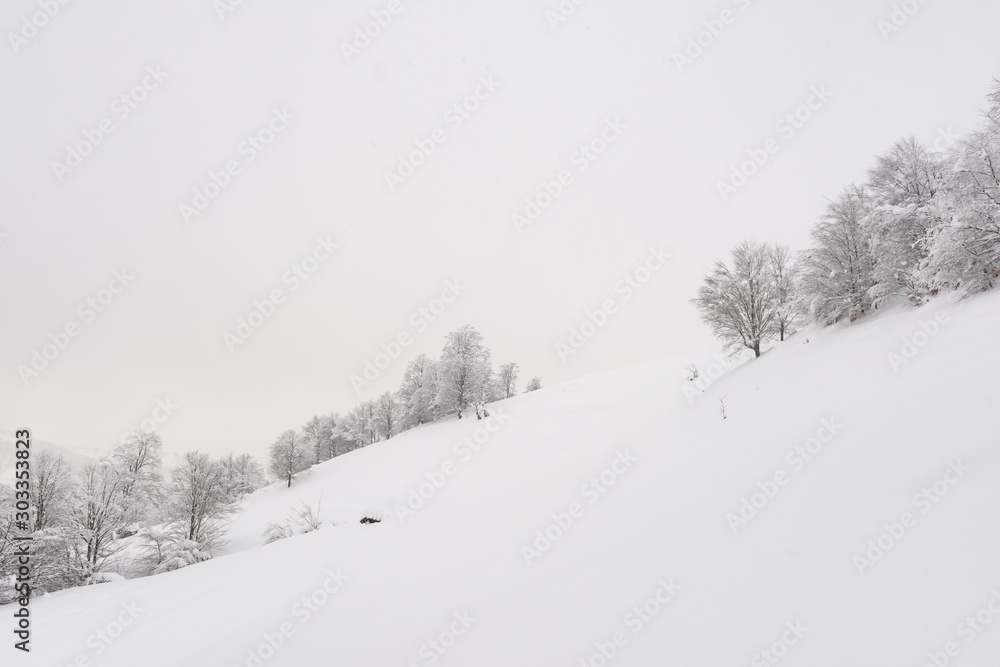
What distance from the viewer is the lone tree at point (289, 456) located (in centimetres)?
3128

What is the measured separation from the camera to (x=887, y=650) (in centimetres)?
199

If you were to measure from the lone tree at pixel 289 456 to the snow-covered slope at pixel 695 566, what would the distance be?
23318 mm

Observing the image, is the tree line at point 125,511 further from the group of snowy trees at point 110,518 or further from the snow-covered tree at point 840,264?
the snow-covered tree at point 840,264

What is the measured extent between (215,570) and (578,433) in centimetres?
1935

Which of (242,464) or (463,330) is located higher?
(463,330)

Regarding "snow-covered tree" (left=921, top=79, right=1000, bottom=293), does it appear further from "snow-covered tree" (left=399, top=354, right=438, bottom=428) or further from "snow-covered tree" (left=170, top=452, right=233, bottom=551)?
"snow-covered tree" (left=399, top=354, right=438, bottom=428)

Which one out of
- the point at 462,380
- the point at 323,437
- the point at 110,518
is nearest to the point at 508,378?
the point at 462,380

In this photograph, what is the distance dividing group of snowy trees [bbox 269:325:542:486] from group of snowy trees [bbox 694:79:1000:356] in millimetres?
22143

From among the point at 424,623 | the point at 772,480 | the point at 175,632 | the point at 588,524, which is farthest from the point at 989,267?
the point at 175,632

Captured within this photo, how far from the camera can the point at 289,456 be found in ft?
104

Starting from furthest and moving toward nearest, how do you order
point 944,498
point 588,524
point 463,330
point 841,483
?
point 463,330 → point 588,524 → point 841,483 → point 944,498

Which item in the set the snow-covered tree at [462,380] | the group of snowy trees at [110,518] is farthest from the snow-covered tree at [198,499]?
the snow-covered tree at [462,380]

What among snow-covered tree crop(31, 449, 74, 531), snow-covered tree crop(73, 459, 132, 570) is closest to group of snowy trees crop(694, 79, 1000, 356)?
snow-covered tree crop(73, 459, 132, 570)

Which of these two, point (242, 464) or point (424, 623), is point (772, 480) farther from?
point (242, 464)
